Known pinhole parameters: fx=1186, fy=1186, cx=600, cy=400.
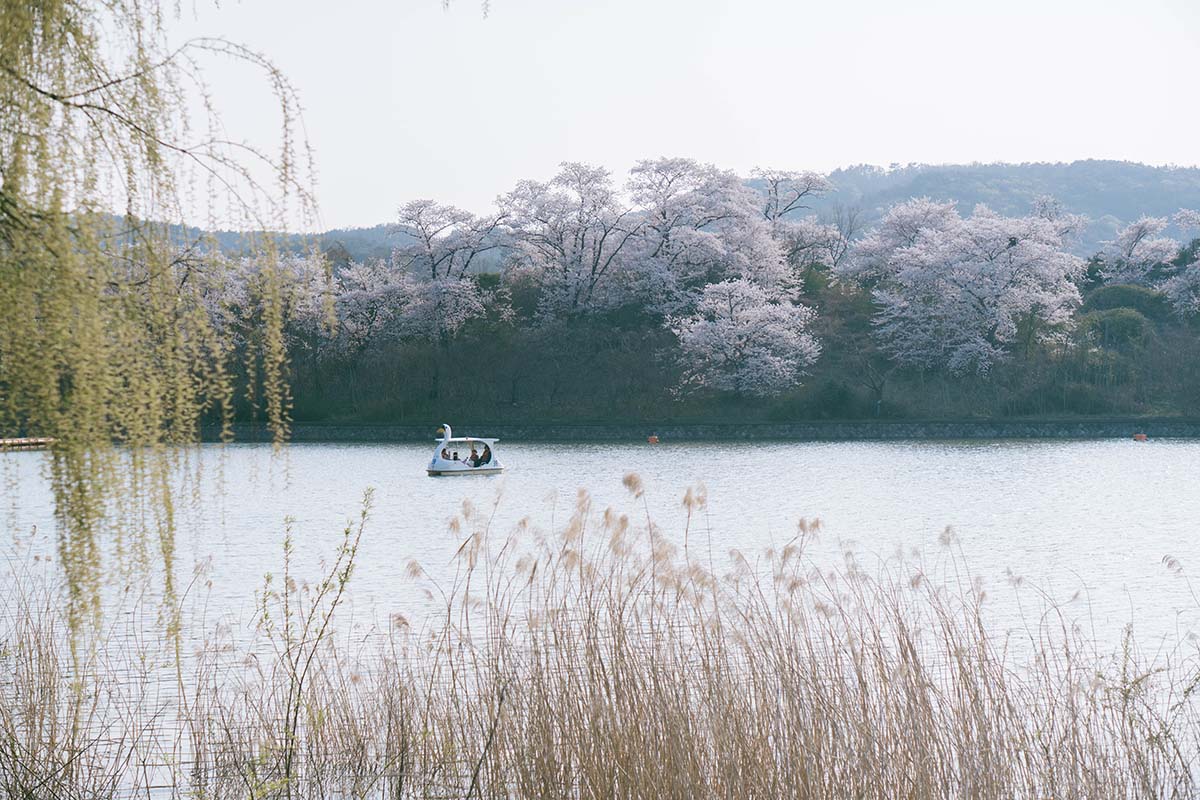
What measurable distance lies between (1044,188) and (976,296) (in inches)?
3460

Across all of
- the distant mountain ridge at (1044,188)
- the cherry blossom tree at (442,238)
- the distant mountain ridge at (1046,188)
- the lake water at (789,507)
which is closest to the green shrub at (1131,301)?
the lake water at (789,507)

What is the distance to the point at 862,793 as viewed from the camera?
5.24 meters

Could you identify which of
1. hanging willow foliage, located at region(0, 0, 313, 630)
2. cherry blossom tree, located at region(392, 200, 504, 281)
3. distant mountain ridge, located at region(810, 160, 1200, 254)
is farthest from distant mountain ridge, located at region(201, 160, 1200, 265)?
hanging willow foliage, located at region(0, 0, 313, 630)

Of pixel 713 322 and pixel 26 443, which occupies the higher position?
pixel 713 322

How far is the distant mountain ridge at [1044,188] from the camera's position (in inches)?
4739

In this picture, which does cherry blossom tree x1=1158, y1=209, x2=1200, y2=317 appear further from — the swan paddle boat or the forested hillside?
the swan paddle boat

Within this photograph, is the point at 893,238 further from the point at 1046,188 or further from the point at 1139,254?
the point at 1046,188

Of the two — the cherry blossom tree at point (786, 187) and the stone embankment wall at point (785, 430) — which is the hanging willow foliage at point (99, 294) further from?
the cherry blossom tree at point (786, 187)

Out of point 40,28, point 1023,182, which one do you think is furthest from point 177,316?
point 1023,182

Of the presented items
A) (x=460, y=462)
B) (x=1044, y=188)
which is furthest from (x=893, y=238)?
(x=1044, y=188)

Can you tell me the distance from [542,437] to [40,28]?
46.8 metres

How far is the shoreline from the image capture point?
152 ft

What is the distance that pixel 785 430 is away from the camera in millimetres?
48094

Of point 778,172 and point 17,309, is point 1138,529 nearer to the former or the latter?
point 17,309
